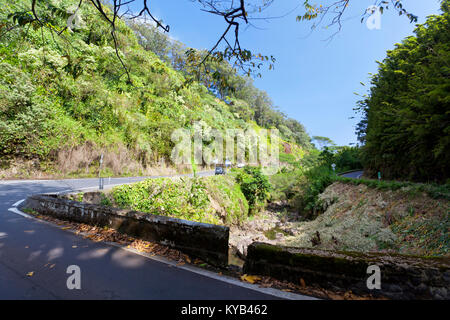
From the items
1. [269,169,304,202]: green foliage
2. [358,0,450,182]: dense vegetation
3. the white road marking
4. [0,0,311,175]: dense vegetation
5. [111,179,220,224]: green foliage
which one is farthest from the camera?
[269,169,304,202]: green foliage

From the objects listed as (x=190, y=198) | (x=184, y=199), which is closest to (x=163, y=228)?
(x=184, y=199)

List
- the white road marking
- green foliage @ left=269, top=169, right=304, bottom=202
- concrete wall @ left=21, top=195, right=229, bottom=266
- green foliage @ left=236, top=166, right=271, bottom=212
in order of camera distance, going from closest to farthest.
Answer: the white road marking
concrete wall @ left=21, top=195, right=229, bottom=266
green foliage @ left=236, top=166, right=271, bottom=212
green foliage @ left=269, top=169, right=304, bottom=202

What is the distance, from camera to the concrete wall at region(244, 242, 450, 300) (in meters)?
1.97

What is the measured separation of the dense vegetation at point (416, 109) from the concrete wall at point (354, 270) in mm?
4794

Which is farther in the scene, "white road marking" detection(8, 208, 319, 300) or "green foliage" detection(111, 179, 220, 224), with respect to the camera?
"green foliage" detection(111, 179, 220, 224)

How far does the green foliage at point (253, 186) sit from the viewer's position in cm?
1420

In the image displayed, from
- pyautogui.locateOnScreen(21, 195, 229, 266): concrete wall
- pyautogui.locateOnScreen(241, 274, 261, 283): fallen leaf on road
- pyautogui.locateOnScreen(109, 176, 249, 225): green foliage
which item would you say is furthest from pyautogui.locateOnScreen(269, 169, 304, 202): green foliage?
pyautogui.locateOnScreen(241, 274, 261, 283): fallen leaf on road

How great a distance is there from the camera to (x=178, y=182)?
9539 mm

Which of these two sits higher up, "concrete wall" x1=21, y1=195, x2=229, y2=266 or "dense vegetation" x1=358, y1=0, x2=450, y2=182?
"dense vegetation" x1=358, y1=0, x2=450, y2=182

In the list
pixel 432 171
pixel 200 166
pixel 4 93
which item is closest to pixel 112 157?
pixel 4 93

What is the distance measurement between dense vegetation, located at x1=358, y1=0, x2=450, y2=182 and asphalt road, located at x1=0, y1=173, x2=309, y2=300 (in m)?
6.45

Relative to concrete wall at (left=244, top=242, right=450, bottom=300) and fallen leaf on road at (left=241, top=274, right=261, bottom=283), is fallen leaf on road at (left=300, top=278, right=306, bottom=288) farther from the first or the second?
fallen leaf on road at (left=241, top=274, right=261, bottom=283)

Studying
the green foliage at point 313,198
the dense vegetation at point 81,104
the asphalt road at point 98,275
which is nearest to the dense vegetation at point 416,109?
the green foliage at point 313,198

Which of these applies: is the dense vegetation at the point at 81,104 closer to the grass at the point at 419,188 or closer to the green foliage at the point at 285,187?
the grass at the point at 419,188
